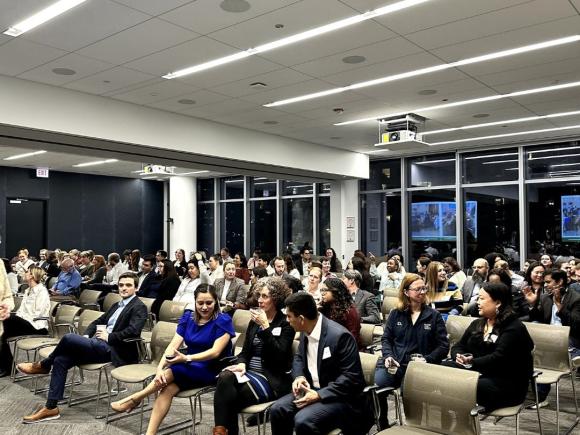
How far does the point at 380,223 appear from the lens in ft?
46.9

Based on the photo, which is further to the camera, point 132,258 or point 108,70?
point 132,258

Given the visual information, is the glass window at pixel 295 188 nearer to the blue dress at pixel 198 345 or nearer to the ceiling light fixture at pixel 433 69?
the ceiling light fixture at pixel 433 69

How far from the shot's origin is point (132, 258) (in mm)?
11227

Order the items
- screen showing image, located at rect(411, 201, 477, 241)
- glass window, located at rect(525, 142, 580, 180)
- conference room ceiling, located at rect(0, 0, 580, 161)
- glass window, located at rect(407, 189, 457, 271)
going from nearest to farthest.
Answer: conference room ceiling, located at rect(0, 0, 580, 161), glass window, located at rect(525, 142, 580, 180), screen showing image, located at rect(411, 201, 477, 241), glass window, located at rect(407, 189, 457, 271)

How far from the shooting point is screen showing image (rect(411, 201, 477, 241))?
1276cm

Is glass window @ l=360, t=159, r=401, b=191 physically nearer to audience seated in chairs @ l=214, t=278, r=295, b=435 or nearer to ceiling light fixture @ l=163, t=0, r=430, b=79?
ceiling light fixture @ l=163, t=0, r=430, b=79

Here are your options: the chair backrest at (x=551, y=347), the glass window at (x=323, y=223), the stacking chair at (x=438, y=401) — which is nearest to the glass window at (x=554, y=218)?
the glass window at (x=323, y=223)

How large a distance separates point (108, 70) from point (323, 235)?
9.72 m

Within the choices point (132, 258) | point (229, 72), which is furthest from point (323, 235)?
point (229, 72)

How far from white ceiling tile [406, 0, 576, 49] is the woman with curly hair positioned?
2.89 m

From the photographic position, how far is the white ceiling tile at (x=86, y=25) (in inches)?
188

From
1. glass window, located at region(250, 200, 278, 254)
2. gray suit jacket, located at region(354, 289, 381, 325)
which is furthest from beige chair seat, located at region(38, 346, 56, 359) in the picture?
glass window, located at region(250, 200, 278, 254)

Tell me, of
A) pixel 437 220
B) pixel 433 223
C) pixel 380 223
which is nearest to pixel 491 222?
pixel 437 220

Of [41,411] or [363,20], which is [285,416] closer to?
[41,411]
